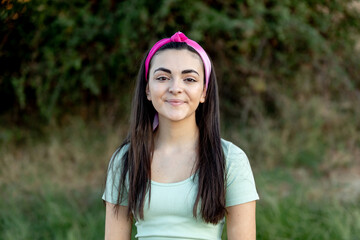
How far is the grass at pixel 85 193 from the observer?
3.32 meters

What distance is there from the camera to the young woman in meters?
1.91

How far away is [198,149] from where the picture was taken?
2.06 meters

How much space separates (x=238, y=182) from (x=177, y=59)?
599 millimetres

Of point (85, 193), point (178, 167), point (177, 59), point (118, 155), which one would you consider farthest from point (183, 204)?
point (85, 193)

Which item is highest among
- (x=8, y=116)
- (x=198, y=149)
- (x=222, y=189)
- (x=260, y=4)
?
(x=260, y=4)

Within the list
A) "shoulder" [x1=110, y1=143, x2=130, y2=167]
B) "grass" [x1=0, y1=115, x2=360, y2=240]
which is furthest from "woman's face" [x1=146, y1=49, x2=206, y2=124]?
"grass" [x1=0, y1=115, x2=360, y2=240]

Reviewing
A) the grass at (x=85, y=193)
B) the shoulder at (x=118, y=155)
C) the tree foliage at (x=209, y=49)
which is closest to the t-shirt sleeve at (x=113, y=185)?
the shoulder at (x=118, y=155)

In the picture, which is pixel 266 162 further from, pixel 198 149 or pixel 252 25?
pixel 198 149

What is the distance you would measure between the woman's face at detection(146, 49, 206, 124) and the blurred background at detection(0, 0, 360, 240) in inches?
66.3

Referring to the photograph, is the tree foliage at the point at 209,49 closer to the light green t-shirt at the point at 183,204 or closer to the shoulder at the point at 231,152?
the shoulder at the point at 231,152

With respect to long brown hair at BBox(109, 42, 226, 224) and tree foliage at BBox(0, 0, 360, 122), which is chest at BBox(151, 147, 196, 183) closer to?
long brown hair at BBox(109, 42, 226, 224)

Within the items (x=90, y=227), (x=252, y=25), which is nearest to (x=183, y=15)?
(x=252, y=25)

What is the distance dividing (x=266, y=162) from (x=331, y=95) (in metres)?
1.21

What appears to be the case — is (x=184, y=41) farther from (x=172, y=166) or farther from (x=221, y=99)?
(x=221, y=99)
